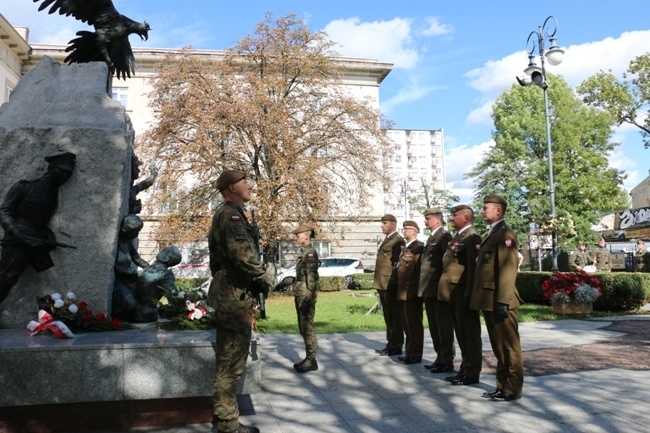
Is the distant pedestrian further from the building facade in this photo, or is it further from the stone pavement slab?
the stone pavement slab

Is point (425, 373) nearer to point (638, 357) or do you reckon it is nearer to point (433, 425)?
point (433, 425)

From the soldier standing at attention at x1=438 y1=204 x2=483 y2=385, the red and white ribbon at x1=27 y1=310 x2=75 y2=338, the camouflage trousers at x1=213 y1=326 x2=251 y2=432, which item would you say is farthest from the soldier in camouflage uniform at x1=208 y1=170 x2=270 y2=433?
the soldier standing at attention at x1=438 y1=204 x2=483 y2=385

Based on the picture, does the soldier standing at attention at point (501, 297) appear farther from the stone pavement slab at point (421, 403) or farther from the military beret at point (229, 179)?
the military beret at point (229, 179)

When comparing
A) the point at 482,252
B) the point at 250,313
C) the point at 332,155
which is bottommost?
the point at 250,313

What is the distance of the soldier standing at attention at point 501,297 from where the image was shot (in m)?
5.14

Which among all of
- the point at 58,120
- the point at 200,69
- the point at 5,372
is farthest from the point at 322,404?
the point at 200,69

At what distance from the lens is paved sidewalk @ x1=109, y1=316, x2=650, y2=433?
435 cm

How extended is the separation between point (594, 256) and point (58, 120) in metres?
18.5

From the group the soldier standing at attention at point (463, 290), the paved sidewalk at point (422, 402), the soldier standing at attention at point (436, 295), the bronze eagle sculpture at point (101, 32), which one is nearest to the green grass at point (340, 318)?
the paved sidewalk at point (422, 402)

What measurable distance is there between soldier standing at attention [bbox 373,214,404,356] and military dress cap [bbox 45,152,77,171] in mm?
4360

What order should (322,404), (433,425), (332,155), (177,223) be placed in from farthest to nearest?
(332,155), (177,223), (322,404), (433,425)

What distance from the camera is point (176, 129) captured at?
70.6 ft

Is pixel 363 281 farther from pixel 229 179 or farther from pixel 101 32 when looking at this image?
pixel 229 179

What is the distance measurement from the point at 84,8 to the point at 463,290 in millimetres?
5658
